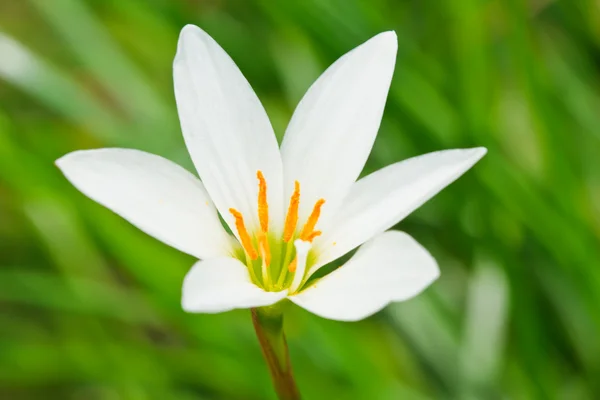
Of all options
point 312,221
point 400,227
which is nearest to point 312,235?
point 312,221

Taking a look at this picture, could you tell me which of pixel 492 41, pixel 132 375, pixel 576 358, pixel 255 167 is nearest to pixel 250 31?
pixel 492 41

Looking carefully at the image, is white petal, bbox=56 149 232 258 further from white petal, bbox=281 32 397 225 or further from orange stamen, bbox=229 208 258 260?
white petal, bbox=281 32 397 225

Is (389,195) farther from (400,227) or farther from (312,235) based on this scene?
(400,227)

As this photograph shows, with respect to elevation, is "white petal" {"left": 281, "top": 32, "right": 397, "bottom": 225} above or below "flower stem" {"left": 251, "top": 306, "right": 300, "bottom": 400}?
above

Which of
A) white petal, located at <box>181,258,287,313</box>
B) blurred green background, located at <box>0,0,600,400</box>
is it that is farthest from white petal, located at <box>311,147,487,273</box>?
blurred green background, located at <box>0,0,600,400</box>

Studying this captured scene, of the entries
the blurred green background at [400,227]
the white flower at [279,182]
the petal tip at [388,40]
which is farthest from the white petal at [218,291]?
Answer: the blurred green background at [400,227]

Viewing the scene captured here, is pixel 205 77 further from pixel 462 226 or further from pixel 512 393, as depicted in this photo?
pixel 512 393
